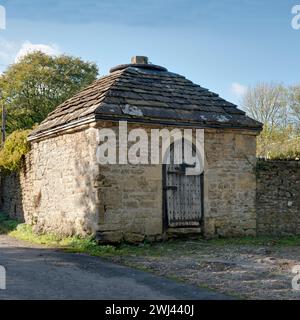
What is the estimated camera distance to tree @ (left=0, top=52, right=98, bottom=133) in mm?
29672

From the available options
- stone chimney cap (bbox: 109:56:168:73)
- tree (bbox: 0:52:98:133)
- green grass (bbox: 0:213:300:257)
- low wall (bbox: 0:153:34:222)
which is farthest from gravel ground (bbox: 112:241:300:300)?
tree (bbox: 0:52:98:133)

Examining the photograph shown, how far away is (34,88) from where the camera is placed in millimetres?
30000

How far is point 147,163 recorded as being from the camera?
36.1 feet

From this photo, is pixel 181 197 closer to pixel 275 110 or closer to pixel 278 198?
pixel 278 198

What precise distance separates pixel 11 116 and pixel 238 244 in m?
22.5

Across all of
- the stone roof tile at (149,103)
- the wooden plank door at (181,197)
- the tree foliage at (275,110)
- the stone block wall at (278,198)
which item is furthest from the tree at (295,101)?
the wooden plank door at (181,197)

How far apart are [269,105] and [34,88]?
14920mm

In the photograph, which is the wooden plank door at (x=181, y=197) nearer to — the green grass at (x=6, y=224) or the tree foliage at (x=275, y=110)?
the green grass at (x=6, y=224)

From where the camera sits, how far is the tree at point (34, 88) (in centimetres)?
2967

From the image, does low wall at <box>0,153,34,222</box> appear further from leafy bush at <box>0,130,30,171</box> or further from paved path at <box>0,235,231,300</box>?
paved path at <box>0,235,231,300</box>

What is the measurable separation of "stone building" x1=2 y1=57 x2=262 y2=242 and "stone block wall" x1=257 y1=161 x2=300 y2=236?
0.38 meters

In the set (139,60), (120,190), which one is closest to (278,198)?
(120,190)

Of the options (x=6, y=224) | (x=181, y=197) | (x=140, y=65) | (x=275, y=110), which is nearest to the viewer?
(x=181, y=197)

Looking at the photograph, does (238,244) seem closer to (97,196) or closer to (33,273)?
(97,196)
